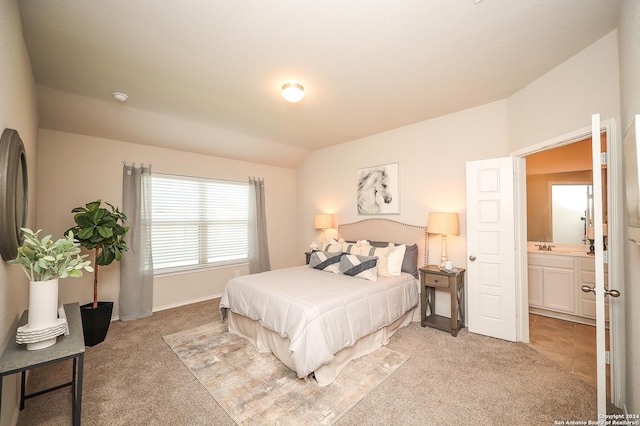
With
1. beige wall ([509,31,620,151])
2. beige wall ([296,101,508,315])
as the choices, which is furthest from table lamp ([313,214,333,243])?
beige wall ([509,31,620,151])

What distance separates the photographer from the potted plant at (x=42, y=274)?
1.50 m

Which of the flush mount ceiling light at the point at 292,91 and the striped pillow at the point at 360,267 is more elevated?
the flush mount ceiling light at the point at 292,91

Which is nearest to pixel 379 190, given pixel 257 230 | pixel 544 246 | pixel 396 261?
pixel 396 261

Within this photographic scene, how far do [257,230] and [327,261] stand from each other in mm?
2070

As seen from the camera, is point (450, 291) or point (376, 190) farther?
point (376, 190)

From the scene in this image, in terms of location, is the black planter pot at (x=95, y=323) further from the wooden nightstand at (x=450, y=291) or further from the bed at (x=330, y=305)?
the wooden nightstand at (x=450, y=291)

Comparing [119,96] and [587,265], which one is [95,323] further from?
[587,265]

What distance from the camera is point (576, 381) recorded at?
2193 mm

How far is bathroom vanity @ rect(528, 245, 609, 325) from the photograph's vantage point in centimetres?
335

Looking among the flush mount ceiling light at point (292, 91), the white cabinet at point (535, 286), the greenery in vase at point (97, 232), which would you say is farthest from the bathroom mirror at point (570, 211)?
the greenery in vase at point (97, 232)

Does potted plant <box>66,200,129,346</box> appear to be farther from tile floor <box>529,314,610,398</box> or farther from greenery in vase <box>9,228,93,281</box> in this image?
tile floor <box>529,314,610,398</box>

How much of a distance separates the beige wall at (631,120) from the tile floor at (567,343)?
61cm

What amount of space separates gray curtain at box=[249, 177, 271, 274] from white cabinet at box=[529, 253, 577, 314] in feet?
14.2

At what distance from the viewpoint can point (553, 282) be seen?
3605 millimetres
